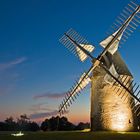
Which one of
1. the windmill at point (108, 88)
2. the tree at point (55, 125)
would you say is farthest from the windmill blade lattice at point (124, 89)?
the tree at point (55, 125)

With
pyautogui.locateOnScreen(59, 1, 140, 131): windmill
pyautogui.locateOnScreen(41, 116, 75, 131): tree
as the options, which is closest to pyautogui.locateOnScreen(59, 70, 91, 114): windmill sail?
pyautogui.locateOnScreen(59, 1, 140, 131): windmill

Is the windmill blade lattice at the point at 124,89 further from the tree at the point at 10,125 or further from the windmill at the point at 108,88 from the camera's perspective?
the tree at the point at 10,125

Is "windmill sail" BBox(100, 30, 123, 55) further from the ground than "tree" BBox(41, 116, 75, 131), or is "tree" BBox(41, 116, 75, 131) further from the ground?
"windmill sail" BBox(100, 30, 123, 55)

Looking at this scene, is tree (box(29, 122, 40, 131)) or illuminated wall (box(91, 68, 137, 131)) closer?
illuminated wall (box(91, 68, 137, 131))

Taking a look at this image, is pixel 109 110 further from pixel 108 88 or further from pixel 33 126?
pixel 33 126

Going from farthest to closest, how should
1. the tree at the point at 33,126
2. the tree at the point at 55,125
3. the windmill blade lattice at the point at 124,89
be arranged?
1. the tree at the point at 33,126
2. the tree at the point at 55,125
3. the windmill blade lattice at the point at 124,89

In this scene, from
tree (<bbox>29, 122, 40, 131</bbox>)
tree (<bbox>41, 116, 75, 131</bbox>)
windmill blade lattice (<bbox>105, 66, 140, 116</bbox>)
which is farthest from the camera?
tree (<bbox>29, 122, 40, 131</bbox>)

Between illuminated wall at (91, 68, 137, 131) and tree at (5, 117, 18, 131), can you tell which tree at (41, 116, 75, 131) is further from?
illuminated wall at (91, 68, 137, 131)

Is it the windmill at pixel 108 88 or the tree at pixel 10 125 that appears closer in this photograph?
the windmill at pixel 108 88

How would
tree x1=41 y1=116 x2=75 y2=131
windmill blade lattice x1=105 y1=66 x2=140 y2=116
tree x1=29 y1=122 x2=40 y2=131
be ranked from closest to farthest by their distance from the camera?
windmill blade lattice x1=105 y1=66 x2=140 y2=116
tree x1=41 y1=116 x2=75 y2=131
tree x1=29 y1=122 x2=40 y2=131

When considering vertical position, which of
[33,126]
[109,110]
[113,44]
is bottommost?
[109,110]

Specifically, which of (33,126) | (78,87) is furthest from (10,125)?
(78,87)

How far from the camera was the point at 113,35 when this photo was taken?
925 inches

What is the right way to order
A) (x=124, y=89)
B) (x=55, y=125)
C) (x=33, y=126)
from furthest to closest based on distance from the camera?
(x=33, y=126) < (x=55, y=125) < (x=124, y=89)
